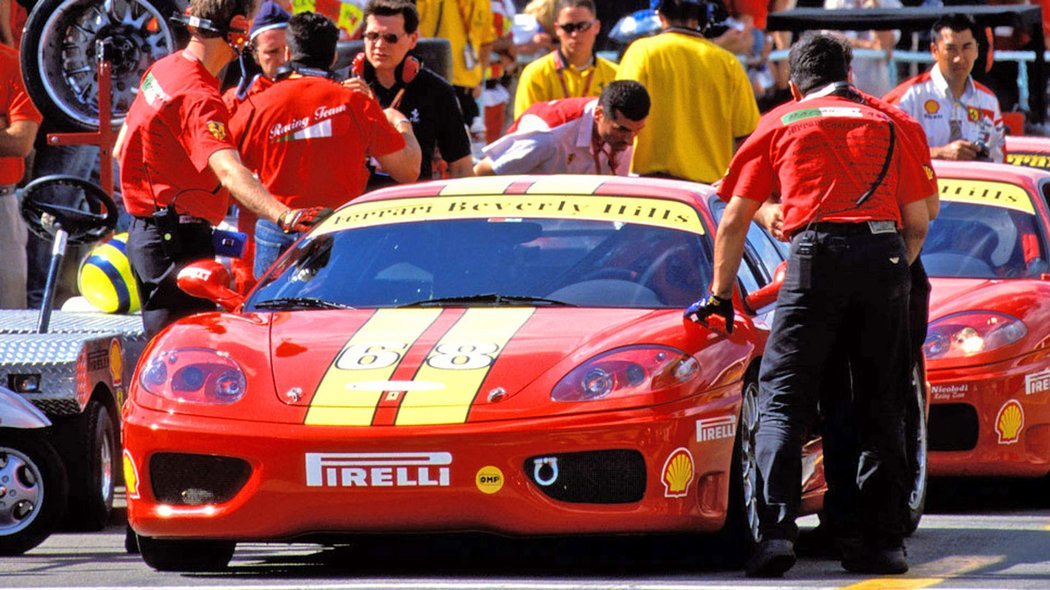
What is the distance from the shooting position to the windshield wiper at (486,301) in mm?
7715

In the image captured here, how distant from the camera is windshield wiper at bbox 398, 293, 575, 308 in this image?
7.71 meters

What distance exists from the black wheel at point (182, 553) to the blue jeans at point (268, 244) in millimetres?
2440

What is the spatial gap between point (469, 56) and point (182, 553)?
8513 millimetres

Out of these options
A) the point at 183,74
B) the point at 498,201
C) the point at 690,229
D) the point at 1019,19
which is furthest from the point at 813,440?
the point at 1019,19

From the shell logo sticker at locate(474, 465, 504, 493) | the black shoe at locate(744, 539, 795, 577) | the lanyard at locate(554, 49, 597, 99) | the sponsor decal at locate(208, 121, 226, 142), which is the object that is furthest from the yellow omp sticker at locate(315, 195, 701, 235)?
the lanyard at locate(554, 49, 597, 99)

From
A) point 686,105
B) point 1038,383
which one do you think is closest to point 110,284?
point 686,105

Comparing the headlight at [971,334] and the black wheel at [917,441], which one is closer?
the black wheel at [917,441]

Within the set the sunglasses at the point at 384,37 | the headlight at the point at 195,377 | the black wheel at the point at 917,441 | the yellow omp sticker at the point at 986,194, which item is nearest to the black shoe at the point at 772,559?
the black wheel at the point at 917,441

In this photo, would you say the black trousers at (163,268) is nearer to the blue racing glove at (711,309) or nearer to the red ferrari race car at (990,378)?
the blue racing glove at (711,309)

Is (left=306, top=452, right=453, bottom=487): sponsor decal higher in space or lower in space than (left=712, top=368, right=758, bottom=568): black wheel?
higher

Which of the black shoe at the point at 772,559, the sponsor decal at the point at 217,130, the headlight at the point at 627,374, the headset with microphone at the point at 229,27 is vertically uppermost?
the headset with microphone at the point at 229,27

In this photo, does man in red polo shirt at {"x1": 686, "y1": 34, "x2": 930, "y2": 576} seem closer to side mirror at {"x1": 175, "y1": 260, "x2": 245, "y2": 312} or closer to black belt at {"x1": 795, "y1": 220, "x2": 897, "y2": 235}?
black belt at {"x1": 795, "y1": 220, "x2": 897, "y2": 235}

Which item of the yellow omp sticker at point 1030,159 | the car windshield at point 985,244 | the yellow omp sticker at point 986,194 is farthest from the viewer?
the yellow omp sticker at point 1030,159

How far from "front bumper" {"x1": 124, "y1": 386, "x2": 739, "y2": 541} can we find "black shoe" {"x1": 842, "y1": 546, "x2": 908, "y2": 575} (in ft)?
1.76
